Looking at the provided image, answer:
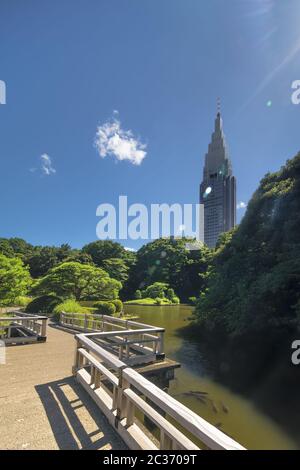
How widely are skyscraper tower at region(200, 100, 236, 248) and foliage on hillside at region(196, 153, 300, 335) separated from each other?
263 ft

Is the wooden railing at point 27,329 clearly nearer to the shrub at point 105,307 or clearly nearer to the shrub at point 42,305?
the shrub at point 42,305

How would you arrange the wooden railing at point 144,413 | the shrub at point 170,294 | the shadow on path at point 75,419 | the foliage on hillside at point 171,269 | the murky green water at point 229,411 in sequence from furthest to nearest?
the foliage on hillside at point 171,269
the shrub at point 170,294
the murky green water at point 229,411
the shadow on path at point 75,419
the wooden railing at point 144,413

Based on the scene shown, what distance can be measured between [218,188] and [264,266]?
301 feet

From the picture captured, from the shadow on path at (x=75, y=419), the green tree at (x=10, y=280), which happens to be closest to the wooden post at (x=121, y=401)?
the shadow on path at (x=75, y=419)

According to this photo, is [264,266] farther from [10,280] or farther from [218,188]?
[218,188]

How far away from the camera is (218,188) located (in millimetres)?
100062

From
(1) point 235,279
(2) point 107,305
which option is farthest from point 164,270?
(1) point 235,279

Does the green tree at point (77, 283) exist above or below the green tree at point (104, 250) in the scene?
below

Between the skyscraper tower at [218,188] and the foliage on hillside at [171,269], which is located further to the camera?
the skyscraper tower at [218,188]

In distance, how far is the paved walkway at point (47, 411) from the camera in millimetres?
2814

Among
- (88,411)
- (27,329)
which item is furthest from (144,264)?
(88,411)

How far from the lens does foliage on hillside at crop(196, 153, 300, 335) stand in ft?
34.2

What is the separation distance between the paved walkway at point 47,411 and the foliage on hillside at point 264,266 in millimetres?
7463

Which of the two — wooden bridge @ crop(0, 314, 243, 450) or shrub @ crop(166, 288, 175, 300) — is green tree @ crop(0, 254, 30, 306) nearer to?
wooden bridge @ crop(0, 314, 243, 450)
